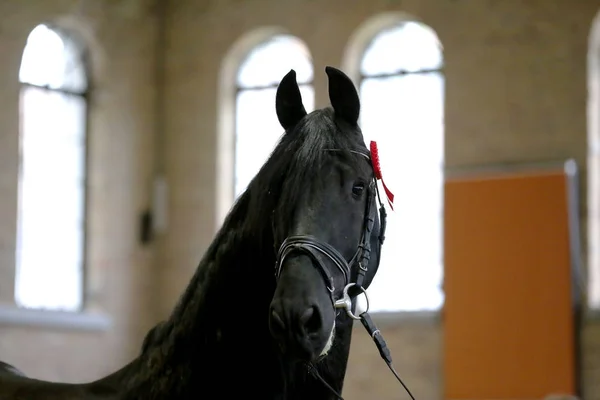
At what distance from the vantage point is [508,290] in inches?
346

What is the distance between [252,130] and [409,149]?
1672mm

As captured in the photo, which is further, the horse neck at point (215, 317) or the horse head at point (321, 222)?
the horse neck at point (215, 317)

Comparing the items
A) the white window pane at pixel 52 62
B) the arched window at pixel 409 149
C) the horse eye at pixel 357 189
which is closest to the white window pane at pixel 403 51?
the arched window at pixel 409 149

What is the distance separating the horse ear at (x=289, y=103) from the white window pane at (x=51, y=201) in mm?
7689

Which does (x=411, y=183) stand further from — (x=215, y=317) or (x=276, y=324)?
(x=276, y=324)

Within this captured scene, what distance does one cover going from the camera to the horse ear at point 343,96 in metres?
2.43

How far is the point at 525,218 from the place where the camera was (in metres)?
8.80

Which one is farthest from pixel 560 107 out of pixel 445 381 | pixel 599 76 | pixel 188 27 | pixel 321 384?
pixel 321 384

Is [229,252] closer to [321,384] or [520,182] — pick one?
[321,384]

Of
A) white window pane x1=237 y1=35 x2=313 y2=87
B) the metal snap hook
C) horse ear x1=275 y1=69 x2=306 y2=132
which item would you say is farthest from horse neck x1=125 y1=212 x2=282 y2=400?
white window pane x1=237 y1=35 x2=313 y2=87

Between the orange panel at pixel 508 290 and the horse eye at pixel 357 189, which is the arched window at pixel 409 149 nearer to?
the orange panel at pixel 508 290

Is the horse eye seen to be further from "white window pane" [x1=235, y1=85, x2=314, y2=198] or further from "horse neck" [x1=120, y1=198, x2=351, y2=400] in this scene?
"white window pane" [x1=235, y1=85, x2=314, y2=198]

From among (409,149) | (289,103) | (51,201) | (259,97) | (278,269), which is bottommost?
(278,269)

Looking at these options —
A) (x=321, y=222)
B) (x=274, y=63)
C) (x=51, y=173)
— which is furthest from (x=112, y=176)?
(x=321, y=222)
